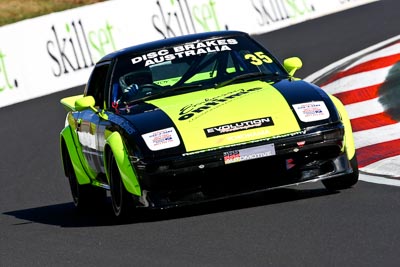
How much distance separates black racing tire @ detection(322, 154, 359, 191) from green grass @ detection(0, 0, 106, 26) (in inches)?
791

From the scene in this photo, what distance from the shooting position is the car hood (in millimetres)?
8453

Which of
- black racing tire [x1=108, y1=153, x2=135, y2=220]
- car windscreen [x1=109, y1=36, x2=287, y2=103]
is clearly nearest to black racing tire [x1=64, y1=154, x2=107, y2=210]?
car windscreen [x1=109, y1=36, x2=287, y2=103]

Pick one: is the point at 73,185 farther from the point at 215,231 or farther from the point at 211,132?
the point at 215,231

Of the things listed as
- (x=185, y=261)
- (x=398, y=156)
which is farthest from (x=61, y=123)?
(x=185, y=261)

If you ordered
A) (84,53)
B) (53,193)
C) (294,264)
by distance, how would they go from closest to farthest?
(294,264)
(53,193)
(84,53)

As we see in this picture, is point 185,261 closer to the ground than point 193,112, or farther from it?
closer to the ground

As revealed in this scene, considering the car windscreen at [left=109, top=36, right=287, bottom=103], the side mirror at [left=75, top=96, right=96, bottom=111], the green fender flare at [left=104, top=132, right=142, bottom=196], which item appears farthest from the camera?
the side mirror at [left=75, top=96, right=96, bottom=111]

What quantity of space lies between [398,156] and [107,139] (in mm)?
2490

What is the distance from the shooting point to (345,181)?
9.09m

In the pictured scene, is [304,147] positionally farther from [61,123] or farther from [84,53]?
[84,53]

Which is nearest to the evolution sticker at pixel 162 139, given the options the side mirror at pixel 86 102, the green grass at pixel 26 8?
the side mirror at pixel 86 102

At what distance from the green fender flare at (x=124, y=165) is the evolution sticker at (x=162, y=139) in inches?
8.8

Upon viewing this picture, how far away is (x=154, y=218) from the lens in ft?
29.5

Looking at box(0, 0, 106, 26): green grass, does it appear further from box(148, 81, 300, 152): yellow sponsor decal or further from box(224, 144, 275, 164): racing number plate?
box(224, 144, 275, 164): racing number plate
